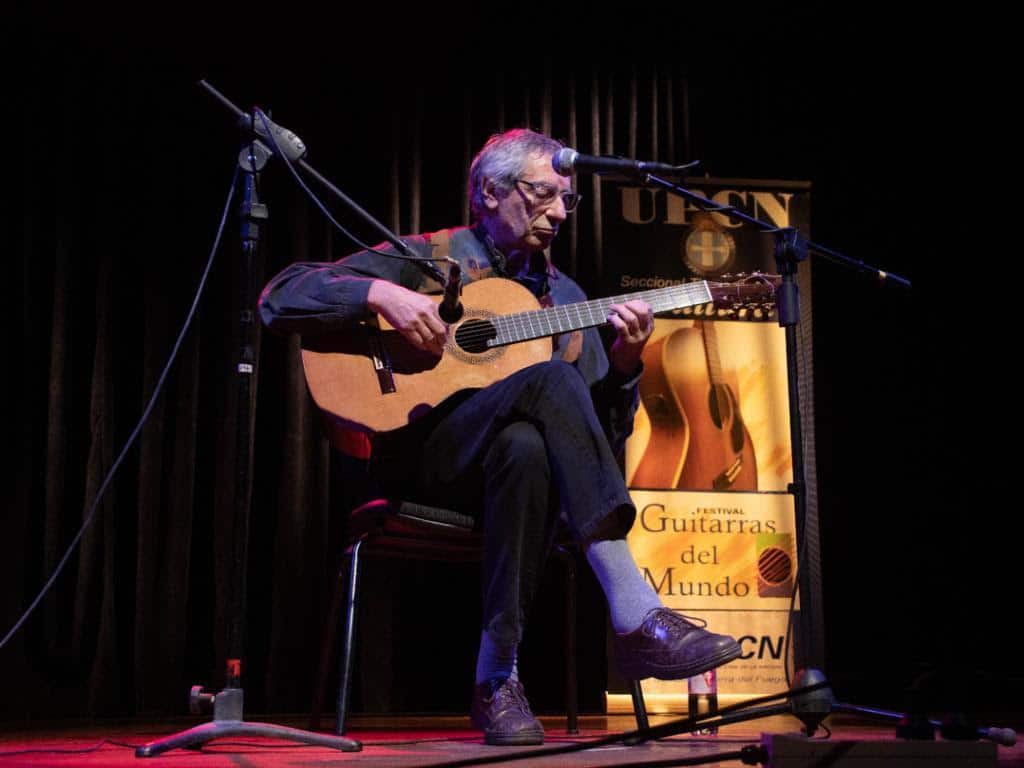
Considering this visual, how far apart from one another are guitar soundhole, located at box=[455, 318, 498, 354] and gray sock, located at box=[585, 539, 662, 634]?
21.4 inches

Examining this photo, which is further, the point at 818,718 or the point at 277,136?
the point at 277,136

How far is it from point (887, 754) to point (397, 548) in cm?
139

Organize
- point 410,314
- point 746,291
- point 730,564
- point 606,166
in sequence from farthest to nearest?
point 730,564
point 746,291
point 410,314
point 606,166

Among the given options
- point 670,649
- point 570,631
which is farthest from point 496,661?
point 570,631

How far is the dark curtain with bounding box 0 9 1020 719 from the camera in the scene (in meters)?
3.22

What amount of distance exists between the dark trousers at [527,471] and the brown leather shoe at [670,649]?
186 millimetres

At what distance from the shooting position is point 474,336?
2.46m

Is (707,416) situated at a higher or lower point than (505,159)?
lower

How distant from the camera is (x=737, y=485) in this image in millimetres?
3645

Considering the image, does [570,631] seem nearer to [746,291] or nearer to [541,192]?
[746,291]

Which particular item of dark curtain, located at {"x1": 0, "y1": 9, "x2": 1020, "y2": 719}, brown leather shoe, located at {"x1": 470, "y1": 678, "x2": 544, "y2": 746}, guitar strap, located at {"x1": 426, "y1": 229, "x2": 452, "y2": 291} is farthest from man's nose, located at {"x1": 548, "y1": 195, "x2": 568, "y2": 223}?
brown leather shoe, located at {"x1": 470, "y1": 678, "x2": 544, "y2": 746}

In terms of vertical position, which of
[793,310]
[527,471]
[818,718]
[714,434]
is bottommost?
[818,718]

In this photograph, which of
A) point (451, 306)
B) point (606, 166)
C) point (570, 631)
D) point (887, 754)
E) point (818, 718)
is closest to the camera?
point (887, 754)

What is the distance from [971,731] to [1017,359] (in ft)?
10.0
